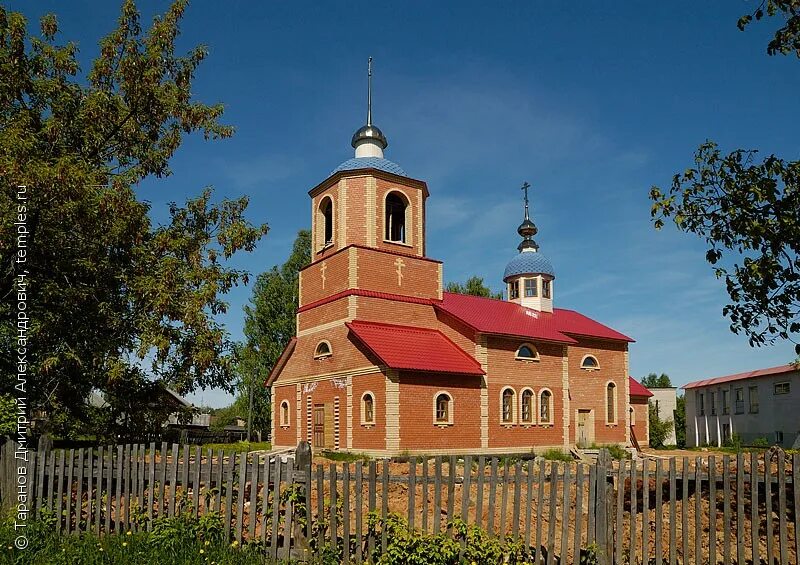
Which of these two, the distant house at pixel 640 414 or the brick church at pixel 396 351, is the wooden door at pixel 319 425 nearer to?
the brick church at pixel 396 351

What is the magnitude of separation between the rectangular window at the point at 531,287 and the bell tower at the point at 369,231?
24.4ft

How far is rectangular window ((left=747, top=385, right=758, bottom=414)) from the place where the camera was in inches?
1538

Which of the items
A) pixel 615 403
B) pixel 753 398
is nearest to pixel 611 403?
pixel 615 403

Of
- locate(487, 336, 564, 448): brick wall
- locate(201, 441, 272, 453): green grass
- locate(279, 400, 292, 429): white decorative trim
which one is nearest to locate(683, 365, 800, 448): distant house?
locate(487, 336, 564, 448): brick wall

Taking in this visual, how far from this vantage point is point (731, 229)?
8.59 m

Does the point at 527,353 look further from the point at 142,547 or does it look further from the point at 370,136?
the point at 142,547

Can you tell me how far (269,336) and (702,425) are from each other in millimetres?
30498

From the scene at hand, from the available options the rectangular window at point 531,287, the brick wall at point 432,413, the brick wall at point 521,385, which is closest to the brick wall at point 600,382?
the brick wall at point 521,385

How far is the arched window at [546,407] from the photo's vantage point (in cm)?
2650

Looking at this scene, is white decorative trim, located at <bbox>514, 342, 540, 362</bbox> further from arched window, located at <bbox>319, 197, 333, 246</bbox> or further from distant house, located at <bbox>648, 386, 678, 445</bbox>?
distant house, located at <bbox>648, 386, 678, 445</bbox>

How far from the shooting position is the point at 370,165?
25.5 metres

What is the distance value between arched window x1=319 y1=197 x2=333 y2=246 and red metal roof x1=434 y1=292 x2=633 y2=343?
5.15 meters

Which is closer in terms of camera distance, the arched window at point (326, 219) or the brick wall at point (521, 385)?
the brick wall at point (521, 385)

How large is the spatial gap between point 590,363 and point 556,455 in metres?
7.09
